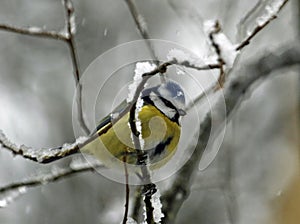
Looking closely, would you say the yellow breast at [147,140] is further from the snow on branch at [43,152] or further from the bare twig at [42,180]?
the snow on branch at [43,152]

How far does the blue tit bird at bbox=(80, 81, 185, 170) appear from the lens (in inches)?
68.5

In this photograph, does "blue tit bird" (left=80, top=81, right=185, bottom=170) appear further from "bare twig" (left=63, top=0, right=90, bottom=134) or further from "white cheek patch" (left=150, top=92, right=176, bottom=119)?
"bare twig" (left=63, top=0, right=90, bottom=134)

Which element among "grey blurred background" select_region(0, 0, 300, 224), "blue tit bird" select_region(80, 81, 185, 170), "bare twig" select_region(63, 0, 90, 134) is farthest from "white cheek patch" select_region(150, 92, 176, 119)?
"grey blurred background" select_region(0, 0, 300, 224)

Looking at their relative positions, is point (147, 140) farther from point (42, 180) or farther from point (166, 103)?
point (42, 180)

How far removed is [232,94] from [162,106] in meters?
0.19

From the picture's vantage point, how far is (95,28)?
4188 millimetres

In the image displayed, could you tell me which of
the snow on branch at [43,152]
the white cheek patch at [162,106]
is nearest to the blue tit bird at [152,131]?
the white cheek patch at [162,106]

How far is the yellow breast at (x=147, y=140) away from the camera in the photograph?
1743 mm

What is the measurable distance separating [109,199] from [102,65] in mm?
1122

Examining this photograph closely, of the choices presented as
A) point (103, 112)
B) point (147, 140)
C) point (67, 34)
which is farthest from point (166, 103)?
point (103, 112)

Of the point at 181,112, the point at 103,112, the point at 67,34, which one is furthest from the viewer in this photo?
the point at 103,112

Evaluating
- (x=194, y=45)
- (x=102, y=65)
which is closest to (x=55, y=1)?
(x=102, y=65)

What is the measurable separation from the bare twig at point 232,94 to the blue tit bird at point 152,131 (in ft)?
0.22

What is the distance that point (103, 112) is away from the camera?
129 inches
